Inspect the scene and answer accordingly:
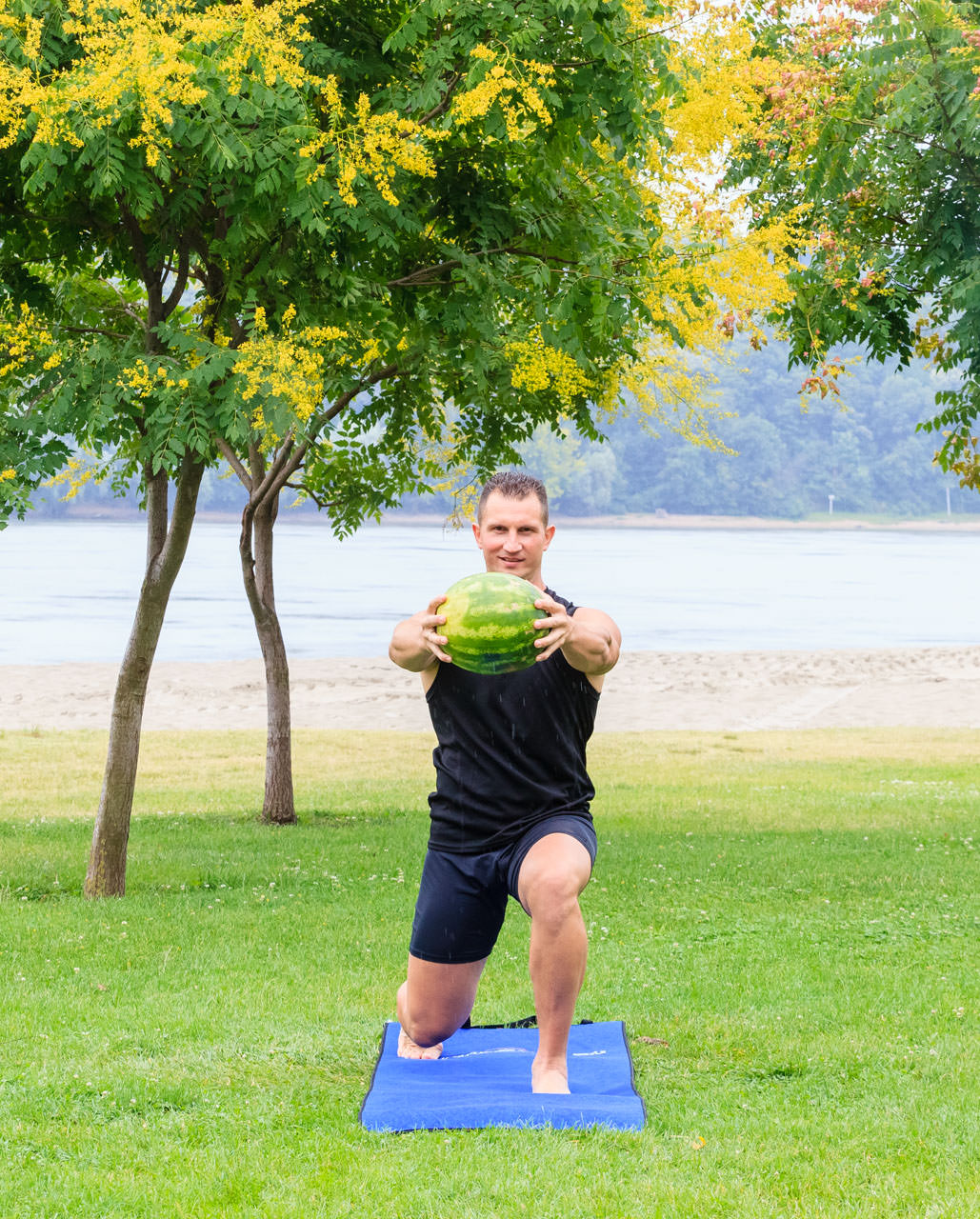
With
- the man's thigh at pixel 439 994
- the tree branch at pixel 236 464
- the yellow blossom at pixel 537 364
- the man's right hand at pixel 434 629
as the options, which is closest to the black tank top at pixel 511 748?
the man's right hand at pixel 434 629

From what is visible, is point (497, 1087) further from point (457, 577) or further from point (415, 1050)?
point (457, 577)

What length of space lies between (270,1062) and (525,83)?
5403mm

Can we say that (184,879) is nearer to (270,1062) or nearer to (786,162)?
(270,1062)

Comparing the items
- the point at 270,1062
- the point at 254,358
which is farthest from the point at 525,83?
the point at 270,1062

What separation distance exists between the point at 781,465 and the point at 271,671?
109805 millimetres

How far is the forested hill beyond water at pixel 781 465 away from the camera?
378 ft

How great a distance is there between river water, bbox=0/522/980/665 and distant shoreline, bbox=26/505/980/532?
2815 millimetres

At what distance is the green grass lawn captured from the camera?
4.62 m

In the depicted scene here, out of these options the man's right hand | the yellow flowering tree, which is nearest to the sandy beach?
the yellow flowering tree

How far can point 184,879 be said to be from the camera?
10789 mm

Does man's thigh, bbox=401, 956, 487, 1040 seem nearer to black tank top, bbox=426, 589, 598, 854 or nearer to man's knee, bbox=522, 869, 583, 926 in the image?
black tank top, bbox=426, 589, 598, 854

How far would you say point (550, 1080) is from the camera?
17.4 feet

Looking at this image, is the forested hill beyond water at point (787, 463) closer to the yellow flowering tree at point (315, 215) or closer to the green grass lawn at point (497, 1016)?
the green grass lawn at point (497, 1016)

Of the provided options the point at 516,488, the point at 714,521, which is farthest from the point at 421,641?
the point at 714,521
